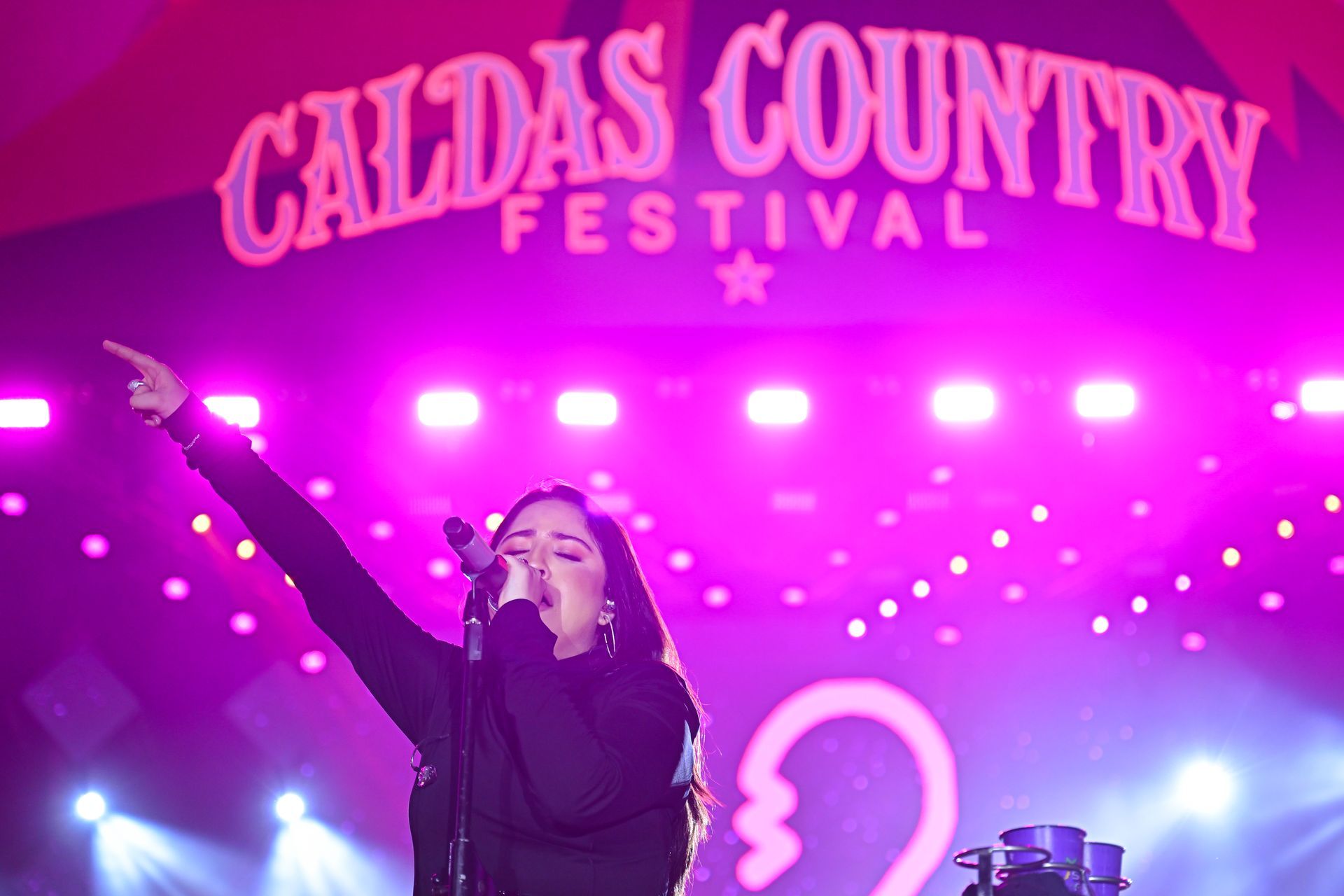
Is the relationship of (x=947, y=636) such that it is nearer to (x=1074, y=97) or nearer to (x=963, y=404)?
(x=963, y=404)

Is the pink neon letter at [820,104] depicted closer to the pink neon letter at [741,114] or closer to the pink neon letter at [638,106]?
the pink neon letter at [741,114]

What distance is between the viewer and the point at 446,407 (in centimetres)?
486

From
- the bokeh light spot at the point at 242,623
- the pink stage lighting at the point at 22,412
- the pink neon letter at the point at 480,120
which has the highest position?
the pink neon letter at the point at 480,120

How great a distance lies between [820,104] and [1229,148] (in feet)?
5.39

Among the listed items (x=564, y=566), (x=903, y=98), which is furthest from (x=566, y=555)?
(x=903, y=98)

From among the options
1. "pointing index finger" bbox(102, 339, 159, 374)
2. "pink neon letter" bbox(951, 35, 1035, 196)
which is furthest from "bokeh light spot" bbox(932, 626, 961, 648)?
"pointing index finger" bbox(102, 339, 159, 374)

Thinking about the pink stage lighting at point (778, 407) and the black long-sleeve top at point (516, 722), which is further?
the pink stage lighting at point (778, 407)

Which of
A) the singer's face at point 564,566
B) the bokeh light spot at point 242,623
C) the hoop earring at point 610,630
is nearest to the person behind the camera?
the singer's face at point 564,566

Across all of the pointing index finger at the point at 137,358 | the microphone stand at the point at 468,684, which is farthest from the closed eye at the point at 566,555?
the pointing index finger at the point at 137,358

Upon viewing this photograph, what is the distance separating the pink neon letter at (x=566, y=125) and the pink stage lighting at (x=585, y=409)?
2.86 feet

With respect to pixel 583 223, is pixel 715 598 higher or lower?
lower

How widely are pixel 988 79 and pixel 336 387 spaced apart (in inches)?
109

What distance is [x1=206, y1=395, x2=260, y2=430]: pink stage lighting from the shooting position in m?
4.80

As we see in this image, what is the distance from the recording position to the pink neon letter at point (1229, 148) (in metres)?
5.22
